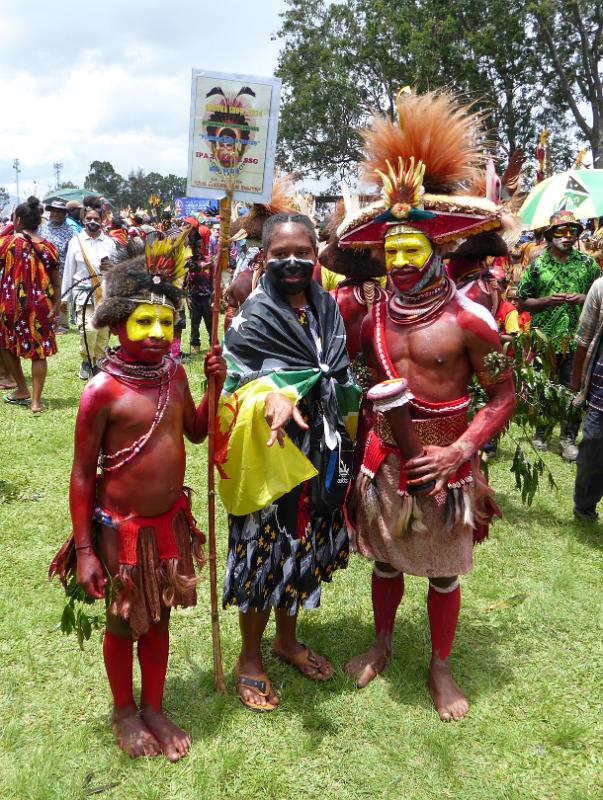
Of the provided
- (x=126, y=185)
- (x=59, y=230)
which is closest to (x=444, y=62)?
(x=59, y=230)

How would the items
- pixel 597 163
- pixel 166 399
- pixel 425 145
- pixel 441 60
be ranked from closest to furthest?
pixel 166 399 < pixel 425 145 < pixel 597 163 < pixel 441 60

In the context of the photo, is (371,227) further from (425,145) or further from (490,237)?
(490,237)

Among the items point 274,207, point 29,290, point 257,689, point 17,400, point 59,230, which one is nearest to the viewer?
point 257,689

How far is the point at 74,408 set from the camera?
7262 millimetres

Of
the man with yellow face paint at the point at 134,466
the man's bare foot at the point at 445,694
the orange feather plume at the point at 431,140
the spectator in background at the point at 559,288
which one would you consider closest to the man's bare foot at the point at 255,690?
the man with yellow face paint at the point at 134,466

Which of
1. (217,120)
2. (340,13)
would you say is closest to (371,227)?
(217,120)

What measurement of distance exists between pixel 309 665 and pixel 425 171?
238 cm

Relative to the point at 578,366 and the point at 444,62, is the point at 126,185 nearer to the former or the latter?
the point at 444,62

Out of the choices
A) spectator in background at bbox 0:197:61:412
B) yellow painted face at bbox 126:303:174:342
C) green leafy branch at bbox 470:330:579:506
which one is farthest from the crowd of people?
spectator in background at bbox 0:197:61:412

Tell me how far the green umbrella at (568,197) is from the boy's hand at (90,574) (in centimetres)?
592

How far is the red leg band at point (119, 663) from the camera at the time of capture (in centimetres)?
253

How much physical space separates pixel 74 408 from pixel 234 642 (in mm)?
4629

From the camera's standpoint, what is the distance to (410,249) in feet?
8.64

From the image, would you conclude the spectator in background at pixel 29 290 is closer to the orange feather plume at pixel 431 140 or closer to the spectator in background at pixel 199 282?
the spectator in background at pixel 199 282
